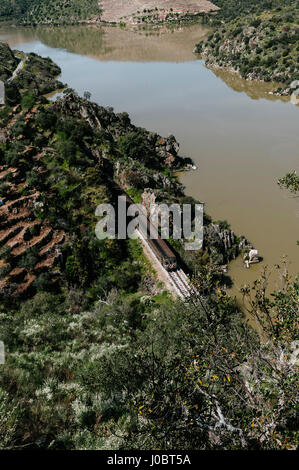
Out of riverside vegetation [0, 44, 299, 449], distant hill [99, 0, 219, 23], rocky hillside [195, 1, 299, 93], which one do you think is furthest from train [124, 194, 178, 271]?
distant hill [99, 0, 219, 23]

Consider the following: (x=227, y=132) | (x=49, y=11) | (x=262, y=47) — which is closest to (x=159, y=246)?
(x=227, y=132)

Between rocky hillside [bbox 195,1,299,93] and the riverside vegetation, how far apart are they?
46.4 metres

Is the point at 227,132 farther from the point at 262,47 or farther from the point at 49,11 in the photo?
the point at 49,11

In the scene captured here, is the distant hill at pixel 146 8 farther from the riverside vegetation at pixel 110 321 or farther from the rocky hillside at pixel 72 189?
the rocky hillside at pixel 72 189

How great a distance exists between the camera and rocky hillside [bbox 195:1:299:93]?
244 ft

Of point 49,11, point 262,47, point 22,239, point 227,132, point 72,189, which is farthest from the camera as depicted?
point 49,11

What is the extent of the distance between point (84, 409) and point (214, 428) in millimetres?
4661

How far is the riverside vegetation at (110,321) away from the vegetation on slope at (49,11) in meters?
151

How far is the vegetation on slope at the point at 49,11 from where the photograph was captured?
168 meters

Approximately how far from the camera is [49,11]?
178 m

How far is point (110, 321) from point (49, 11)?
214m

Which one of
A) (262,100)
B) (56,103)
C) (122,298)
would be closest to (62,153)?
(56,103)

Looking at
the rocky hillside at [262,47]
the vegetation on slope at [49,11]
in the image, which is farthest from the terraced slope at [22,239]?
the vegetation on slope at [49,11]

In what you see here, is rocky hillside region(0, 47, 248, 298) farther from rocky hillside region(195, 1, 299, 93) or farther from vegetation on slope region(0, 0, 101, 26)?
vegetation on slope region(0, 0, 101, 26)
